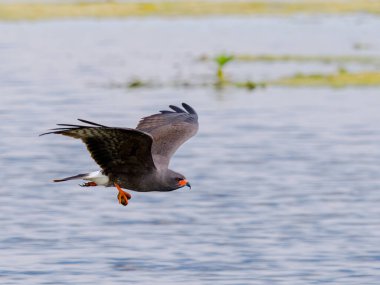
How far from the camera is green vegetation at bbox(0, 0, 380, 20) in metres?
77.2

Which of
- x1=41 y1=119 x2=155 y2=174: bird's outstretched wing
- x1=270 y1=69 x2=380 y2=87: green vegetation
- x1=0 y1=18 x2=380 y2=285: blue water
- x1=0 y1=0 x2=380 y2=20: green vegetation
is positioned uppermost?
x1=0 y1=0 x2=380 y2=20: green vegetation

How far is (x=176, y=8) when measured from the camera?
81.4 metres

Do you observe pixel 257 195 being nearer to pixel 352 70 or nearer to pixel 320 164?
pixel 320 164

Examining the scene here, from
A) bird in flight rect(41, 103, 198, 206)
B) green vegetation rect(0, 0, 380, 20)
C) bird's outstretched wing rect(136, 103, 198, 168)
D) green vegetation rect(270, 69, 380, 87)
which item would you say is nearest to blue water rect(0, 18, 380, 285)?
green vegetation rect(270, 69, 380, 87)

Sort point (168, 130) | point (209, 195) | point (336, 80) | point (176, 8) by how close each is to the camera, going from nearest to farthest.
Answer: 1. point (168, 130)
2. point (209, 195)
3. point (336, 80)
4. point (176, 8)

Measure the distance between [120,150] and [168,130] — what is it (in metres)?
1.87

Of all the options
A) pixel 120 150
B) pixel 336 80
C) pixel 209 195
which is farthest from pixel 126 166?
pixel 336 80

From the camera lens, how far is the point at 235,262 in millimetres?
17672

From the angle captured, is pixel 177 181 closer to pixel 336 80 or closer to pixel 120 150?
pixel 120 150

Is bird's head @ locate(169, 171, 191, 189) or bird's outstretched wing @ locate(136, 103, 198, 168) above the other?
bird's outstretched wing @ locate(136, 103, 198, 168)

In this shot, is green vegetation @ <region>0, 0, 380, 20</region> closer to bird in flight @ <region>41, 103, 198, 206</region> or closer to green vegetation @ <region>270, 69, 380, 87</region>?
green vegetation @ <region>270, 69, 380, 87</region>

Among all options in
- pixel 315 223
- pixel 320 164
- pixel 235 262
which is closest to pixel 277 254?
pixel 235 262

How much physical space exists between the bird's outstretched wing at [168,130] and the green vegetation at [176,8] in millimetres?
59496

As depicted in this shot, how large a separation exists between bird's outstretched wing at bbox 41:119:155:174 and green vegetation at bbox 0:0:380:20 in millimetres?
61667
